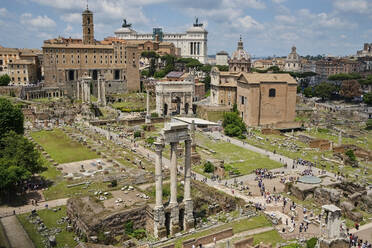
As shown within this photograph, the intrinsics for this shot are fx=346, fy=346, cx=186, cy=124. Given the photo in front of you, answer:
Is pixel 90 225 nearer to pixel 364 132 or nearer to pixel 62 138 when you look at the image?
pixel 62 138

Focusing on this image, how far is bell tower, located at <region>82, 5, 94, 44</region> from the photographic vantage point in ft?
338

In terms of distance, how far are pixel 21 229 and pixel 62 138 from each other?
3099 cm

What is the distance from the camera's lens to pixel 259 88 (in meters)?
67.8

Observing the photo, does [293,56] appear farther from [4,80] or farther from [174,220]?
[174,220]

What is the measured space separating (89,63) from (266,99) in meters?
51.7

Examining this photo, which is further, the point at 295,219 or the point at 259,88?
the point at 259,88

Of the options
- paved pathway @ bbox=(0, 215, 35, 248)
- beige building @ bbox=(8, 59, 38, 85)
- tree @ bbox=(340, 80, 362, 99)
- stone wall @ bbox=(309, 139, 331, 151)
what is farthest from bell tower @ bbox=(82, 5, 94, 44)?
paved pathway @ bbox=(0, 215, 35, 248)

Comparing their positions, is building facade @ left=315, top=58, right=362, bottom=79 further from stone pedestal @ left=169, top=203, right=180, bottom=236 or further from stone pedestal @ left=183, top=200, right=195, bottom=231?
stone pedestal @ left=169, top=203, right=180, bottom=236

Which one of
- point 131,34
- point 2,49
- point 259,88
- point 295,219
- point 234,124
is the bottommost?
point 295,219

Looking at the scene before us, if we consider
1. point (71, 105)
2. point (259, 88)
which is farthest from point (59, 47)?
point (259, 88)

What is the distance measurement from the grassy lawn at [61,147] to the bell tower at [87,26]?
50549 mm

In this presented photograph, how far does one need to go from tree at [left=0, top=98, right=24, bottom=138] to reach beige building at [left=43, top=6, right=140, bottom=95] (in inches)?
1811

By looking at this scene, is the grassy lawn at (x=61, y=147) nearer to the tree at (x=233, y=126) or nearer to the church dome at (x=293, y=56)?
the tree at (x=233, y=126)

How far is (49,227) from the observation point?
1083 inches
